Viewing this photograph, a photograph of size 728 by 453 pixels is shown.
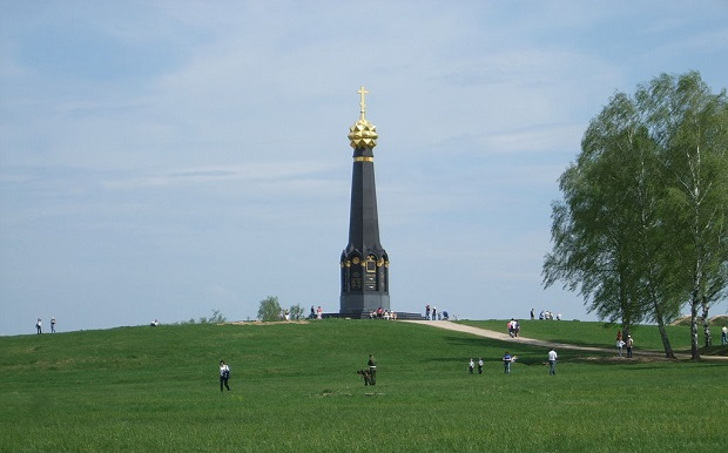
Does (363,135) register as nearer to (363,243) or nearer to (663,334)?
(363,243)

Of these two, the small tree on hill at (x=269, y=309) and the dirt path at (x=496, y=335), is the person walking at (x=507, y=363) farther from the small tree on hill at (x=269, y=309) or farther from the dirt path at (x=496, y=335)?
the small tree on hill at (x=269, y=309)

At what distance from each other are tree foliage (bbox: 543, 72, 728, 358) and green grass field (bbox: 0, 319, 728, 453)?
5164mm

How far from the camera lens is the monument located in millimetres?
88250

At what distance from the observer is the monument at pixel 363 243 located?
3474 inches

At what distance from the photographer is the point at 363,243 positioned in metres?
88.4

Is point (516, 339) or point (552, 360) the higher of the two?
point (516, 339)

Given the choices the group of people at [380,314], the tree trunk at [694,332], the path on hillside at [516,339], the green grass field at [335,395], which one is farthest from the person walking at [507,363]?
the group of people at [380,314]

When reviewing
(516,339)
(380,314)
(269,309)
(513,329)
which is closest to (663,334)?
(516,339)

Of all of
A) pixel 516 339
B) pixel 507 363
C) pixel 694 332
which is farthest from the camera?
pixel 516 339

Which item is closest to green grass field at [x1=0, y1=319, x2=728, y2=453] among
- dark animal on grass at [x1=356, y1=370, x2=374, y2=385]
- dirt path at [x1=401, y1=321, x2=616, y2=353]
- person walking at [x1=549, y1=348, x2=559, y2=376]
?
person walking at [x1=549, y1=348, x2=559, y2=376]

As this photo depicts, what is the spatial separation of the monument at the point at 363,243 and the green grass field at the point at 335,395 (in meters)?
8.70

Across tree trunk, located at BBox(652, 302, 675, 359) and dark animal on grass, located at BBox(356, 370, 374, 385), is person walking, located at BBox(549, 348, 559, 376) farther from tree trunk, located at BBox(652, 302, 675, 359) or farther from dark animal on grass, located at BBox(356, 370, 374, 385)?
tree trunk, located at BBox(652, 302, 675, 359)

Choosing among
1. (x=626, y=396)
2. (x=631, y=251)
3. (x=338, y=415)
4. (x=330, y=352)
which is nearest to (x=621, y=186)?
(x=631, y=251)

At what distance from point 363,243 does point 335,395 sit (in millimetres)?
48974
